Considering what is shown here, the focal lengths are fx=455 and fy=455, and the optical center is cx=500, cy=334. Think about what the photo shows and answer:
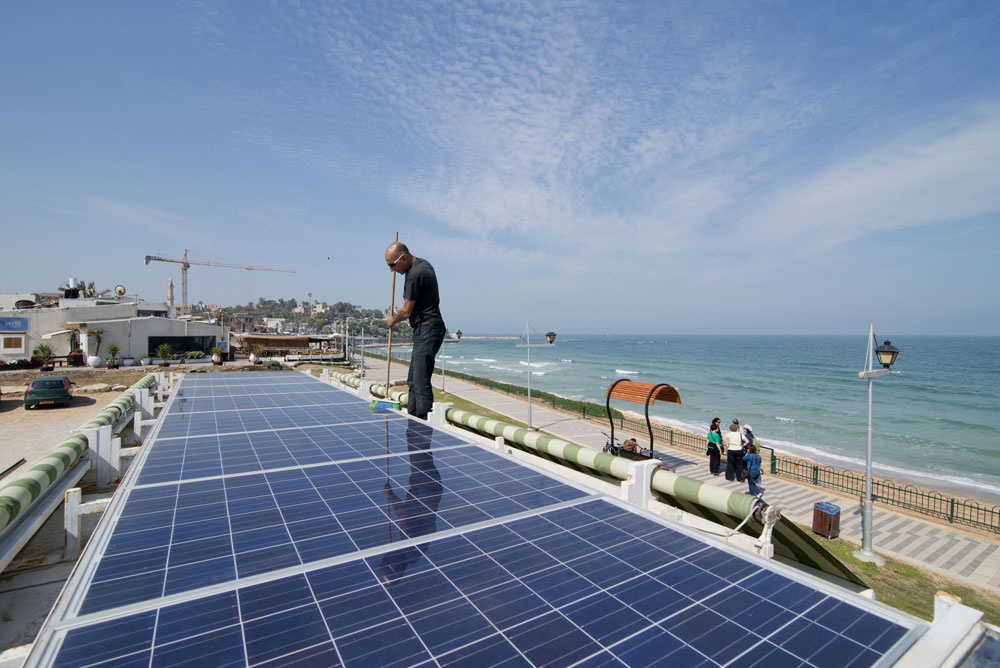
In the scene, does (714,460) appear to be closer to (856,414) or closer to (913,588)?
(913,588)

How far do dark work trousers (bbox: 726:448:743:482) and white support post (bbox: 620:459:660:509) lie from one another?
41.8 feet

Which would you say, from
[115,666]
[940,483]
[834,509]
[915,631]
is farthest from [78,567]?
[940,483]

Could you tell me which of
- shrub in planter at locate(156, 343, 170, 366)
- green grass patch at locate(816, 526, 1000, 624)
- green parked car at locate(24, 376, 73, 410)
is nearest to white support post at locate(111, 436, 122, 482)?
green grass patch at locate(816, 526, 1000, 624)

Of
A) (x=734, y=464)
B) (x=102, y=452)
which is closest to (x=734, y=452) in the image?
(x=734, y=464)

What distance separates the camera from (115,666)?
258 centimetres

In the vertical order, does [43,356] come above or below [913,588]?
above

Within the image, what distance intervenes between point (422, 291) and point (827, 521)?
44.1 ft

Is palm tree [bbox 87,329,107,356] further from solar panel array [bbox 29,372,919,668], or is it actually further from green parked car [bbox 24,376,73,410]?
solar panel array [bbox 29,372,919,668]

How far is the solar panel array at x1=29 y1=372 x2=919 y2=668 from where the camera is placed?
9.29 feet

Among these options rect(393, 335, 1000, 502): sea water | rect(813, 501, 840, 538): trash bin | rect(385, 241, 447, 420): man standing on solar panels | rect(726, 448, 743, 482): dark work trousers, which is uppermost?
rect(385, 241, 447, 420): man standing on solar panels

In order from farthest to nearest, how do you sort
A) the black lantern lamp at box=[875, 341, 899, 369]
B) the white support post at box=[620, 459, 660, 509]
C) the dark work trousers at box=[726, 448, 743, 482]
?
1. the dark work trousers at box=[726, 448, 743, 482]
2. the black lantern lamp at box=[875, 341, 899, 369]
3. the white support post at box=[620, 459, 660, 509]

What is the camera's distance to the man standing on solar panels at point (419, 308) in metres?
10.2

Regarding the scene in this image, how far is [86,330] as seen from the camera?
42.7m

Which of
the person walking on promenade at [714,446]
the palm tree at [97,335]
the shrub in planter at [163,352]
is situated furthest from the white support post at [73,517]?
the palm tree at [97,335]
